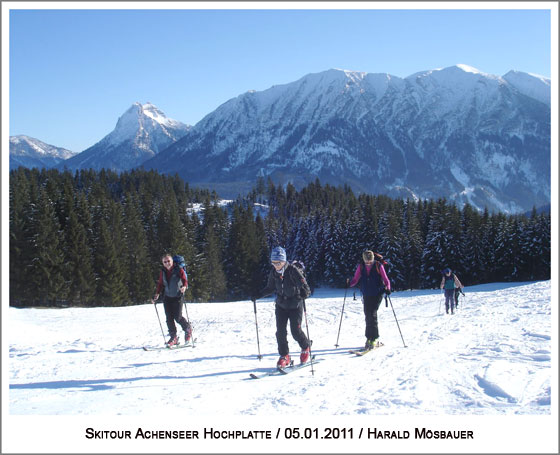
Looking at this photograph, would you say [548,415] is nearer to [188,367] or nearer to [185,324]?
[188,367]

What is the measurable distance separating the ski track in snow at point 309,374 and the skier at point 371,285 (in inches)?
25.1

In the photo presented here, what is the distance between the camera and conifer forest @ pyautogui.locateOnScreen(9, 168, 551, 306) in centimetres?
4047

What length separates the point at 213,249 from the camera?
60.1 m

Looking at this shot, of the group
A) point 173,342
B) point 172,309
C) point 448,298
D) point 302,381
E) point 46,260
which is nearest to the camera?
point 302,381

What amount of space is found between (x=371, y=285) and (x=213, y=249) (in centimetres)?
5187

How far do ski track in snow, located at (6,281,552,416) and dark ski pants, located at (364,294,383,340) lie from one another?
1.65 feet

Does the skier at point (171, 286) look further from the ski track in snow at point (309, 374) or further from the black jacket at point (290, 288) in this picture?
the black jacket at point (290, 288)

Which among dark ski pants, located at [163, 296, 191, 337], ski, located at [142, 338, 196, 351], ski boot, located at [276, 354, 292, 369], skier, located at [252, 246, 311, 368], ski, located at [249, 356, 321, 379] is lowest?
ski, located at [142, 338, 196, 351]

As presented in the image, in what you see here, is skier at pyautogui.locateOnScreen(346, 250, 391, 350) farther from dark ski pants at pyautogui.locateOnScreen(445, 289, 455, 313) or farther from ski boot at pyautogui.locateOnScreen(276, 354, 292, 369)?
dark ski pants at pyautogui.locateOnScreen(445, 289, 455, 313)

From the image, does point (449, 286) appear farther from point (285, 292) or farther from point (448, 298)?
point (285, 292)

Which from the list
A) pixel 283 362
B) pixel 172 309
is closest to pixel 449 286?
pixel 283 362

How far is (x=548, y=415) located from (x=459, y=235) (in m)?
51.6

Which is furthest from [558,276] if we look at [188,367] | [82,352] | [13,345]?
[13,345]

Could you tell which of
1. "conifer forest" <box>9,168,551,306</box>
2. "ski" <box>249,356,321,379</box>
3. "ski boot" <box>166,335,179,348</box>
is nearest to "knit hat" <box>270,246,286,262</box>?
"ski" <box>249,356,321,379</box>
